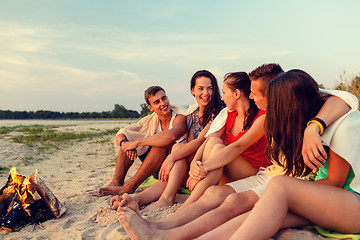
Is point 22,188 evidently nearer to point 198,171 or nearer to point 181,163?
point 181,163

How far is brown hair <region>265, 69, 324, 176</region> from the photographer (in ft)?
7.77

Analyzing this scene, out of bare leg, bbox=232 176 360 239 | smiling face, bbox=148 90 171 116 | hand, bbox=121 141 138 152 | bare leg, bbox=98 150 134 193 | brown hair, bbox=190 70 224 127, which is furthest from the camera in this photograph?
bare leg, bbox=98 150 134 193

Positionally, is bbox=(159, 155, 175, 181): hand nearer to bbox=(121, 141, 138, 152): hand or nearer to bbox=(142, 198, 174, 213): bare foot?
bbox=(142, 198, 174, 213): bare foot

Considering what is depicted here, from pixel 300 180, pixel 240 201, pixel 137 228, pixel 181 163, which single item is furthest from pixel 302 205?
pixel 181 163

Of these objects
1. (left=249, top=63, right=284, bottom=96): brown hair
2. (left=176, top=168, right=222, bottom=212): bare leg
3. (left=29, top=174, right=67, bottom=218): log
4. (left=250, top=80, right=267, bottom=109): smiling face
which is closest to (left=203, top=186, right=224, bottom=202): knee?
(left=176, top=168, right=222, bottom=212): bare leg

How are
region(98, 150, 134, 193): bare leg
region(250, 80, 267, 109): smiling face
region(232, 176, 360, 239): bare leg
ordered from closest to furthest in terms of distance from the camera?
1. region(232, 176, 360, 239): bare leg
2. region(250, 80, 267, 109): smiling face
3. region(98, 150, 134, 193): bare leg

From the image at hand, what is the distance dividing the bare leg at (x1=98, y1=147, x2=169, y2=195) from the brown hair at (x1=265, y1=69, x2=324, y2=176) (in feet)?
7.87

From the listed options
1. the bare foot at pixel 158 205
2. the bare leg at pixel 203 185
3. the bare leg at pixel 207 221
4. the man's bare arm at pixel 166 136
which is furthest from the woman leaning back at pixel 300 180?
the man's bare arm at pixel 166 136

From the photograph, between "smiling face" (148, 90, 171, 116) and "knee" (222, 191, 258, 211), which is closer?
"knee" (222, 191, 258, 211)

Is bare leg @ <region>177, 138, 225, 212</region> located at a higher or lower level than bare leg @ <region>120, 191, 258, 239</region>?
higher

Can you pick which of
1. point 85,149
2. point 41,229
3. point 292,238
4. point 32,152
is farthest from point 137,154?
point 85,149

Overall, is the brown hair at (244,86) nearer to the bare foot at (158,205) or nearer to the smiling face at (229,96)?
the smiling face at (229,96)

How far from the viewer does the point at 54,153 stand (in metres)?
11.3

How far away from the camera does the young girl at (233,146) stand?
3.26 meters
